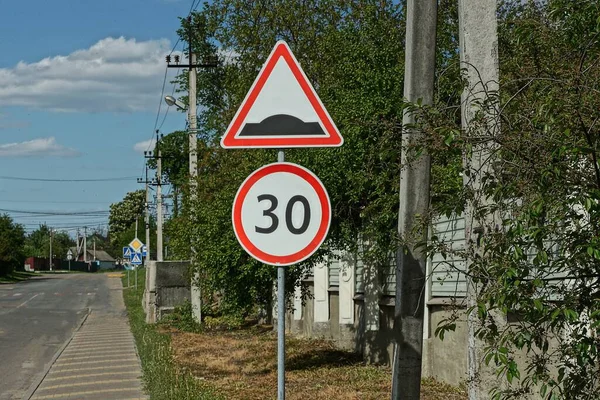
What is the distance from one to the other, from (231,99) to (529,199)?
20.2 m

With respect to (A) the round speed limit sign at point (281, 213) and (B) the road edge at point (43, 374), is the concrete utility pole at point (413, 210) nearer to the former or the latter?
(A) the round speed limit sign at point (281, 213)

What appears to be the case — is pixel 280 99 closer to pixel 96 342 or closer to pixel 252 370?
pixel 252 370

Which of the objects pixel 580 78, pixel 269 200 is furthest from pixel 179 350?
pixel 580 78

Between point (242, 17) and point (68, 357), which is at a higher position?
point (242, 17)

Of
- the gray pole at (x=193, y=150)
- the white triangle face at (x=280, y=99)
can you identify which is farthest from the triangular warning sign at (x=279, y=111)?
the gray pole at (x=193, y=150)

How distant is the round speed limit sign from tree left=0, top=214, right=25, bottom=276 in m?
77.4

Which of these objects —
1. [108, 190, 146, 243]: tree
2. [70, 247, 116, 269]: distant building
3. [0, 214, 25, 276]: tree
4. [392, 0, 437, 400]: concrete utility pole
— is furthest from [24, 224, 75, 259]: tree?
[392, 0, 437, 400]: concrete utility pole

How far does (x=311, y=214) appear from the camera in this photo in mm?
5605

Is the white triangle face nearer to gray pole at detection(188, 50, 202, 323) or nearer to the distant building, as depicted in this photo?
gray pole at detection(188, 50, 202, 323)

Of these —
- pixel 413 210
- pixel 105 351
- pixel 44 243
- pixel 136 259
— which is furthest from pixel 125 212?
pixel 413 210

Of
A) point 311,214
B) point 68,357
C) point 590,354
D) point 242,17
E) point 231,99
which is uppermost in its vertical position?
point 242,17

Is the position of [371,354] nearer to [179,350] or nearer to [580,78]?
[179,350]

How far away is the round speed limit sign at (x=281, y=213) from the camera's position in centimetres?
559

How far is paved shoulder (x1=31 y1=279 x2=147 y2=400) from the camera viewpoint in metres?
13.4
